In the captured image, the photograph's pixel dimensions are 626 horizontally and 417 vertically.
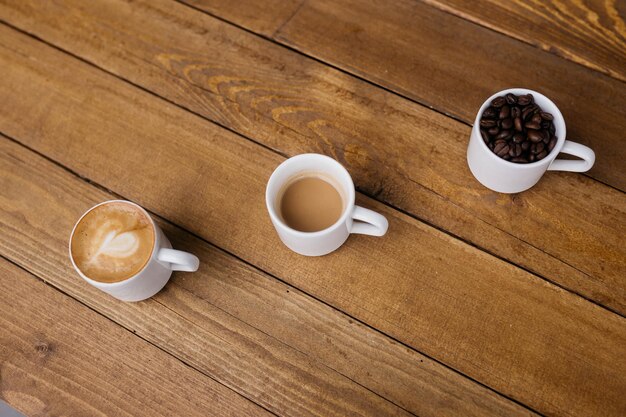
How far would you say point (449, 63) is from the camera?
3.67 feet

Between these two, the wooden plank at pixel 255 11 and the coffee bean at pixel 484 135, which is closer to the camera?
the coffee bean at pixel 484 135

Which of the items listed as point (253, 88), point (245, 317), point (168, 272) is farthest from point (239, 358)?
point (253, 88)

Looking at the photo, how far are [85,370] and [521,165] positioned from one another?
82 cm

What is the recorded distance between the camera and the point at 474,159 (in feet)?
3.22

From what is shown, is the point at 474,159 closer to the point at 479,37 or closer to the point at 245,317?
the point at 479,37

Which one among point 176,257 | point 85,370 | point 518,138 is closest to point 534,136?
point 518,138

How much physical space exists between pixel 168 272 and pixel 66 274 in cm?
21

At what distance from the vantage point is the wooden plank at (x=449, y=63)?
1.06 m

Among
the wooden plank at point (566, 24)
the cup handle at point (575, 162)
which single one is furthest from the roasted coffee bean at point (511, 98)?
the wooden plank at point (566, 24)

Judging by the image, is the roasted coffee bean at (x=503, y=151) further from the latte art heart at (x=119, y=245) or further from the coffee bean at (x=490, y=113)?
the latte art heart at (x=119, y=245)

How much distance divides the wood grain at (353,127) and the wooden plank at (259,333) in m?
0.24

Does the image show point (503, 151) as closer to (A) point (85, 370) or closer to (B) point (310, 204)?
(B) point (310, 204)

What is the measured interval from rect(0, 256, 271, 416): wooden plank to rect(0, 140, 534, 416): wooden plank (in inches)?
1.1

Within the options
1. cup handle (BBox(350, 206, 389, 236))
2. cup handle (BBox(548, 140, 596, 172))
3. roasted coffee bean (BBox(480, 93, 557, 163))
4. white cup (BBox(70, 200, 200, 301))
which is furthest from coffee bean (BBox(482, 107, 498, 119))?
white cup (BBox(70, 200, 200, 301))
